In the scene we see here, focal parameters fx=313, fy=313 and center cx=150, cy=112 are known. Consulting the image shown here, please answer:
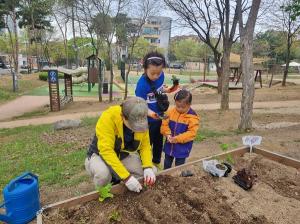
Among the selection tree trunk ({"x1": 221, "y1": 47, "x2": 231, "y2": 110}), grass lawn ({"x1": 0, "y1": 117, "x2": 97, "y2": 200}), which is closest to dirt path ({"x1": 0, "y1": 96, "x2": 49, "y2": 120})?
grass lawn ({"x1": 0, "y1": 117, "x2": 97, "y2": 200})

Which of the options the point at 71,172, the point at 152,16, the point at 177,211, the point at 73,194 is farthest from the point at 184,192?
the point at 152,16

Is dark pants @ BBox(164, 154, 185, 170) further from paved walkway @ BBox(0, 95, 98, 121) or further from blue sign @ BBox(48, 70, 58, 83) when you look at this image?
blue sign @ BBox(48, 70, 58, 83)

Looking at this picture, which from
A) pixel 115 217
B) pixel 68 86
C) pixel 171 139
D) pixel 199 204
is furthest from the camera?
pixel 68 86

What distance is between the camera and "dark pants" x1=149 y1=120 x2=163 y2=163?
11.8 feet

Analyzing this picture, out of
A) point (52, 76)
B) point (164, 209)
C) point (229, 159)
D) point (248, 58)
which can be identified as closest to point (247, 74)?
point (248, 58)

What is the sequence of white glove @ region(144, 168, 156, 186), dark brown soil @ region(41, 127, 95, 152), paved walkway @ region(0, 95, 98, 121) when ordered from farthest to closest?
paved walkway @ region(0, 95, 98, 121), dark brown soil @ region(41, 127, 95, 152), white glove @ region(144, 168, 156, 186)

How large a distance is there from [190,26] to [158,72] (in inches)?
473

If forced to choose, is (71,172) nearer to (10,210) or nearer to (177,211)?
(10,210)

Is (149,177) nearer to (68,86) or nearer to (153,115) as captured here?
(153,115)

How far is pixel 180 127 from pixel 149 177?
90 centimetres

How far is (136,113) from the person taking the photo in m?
2.43

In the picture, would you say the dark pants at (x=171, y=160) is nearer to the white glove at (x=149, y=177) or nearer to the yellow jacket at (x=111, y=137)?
the white glove at (x=149, y=177)

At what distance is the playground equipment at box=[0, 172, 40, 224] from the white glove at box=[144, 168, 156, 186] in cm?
94

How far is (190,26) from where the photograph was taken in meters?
14.7
